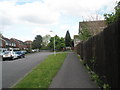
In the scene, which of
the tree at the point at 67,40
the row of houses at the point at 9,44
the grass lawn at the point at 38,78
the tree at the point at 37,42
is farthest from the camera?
the tree at the point at 37,42

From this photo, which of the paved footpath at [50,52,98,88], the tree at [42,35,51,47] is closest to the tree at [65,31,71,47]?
the tree at [42,35,51,47]

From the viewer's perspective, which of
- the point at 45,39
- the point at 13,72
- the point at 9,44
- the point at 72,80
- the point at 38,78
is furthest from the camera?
the point at 45,39

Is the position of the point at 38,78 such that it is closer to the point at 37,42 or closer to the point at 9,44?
the point at 9,44

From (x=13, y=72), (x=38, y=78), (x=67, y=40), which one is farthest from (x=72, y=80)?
(x=67, y=40)

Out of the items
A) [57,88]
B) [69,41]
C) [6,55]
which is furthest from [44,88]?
[69,41]

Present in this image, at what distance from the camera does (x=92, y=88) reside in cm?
718

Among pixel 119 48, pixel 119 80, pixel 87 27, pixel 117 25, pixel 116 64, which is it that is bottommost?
pixel 119 80

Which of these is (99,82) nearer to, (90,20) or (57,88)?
(57,88)

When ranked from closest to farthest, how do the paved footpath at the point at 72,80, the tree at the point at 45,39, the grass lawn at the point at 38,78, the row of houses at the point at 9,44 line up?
the paved footpath at the point at 72,80 → the grass lawn at the point at 38,78 → the row of houses at the point at 9,44 → the tree at the point at 45,39

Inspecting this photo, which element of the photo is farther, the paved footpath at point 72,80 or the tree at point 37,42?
the tree at point 37,42

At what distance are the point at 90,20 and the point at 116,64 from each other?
67.6 ft

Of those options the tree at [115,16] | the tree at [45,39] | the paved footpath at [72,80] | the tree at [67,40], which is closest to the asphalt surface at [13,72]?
the paved footpath at [72,80]

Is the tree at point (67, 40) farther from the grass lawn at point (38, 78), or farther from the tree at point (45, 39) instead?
the grass lawn at point (38, 78)

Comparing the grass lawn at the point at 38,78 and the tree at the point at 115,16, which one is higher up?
the tree at the point at 115,16
